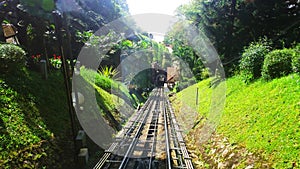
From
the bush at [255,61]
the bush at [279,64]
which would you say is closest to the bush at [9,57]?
the bush at [279,64]

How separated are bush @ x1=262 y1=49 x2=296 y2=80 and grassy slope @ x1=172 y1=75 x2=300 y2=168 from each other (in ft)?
1.46

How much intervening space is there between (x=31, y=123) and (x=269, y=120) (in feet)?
19.7

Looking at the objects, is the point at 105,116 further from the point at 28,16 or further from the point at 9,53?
the point at 28,16

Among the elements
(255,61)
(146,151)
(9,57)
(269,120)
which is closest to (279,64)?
(255,61)

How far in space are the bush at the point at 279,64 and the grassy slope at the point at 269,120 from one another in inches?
17.6

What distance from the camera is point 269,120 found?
19.0 ft

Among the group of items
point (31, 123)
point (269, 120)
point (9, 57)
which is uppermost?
point (9, 57)

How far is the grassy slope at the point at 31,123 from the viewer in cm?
493

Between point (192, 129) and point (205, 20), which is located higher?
point (205, 20)

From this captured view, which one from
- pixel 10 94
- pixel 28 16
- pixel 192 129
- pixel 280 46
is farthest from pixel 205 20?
pixel 10 94

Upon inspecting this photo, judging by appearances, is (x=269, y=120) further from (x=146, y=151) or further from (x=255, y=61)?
(x=255, y=61)

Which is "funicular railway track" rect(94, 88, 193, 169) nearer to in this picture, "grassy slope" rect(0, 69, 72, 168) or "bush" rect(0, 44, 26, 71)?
"grassy slope" rect(0, 69, 72, 168)

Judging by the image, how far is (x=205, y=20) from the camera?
14.8 m

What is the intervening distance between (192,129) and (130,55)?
1686 centimetres
